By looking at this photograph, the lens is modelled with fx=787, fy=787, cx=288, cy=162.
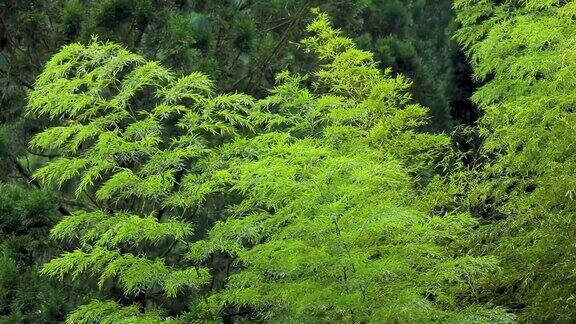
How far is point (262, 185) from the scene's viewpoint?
444cm

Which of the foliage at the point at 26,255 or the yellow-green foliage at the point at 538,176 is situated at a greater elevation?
the yellow-green foliage at the point at 538,176

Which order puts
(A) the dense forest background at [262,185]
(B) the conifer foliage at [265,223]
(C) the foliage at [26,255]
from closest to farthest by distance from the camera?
(B) the conifer foliage at [265,223], (A) the dense forest background at [262,185], (C) the foliage at [26,255]

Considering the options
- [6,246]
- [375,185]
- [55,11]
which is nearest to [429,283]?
[375,185]

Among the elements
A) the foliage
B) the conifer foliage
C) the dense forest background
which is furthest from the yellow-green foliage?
the foliage

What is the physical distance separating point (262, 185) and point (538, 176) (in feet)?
6.23

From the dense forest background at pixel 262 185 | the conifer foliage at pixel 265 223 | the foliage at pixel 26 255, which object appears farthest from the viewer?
the foliage at pixel 26 255

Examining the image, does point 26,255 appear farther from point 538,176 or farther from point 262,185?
point 538,176

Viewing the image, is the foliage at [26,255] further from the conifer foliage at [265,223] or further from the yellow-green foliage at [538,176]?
the yellow-green foliage at [538,176]

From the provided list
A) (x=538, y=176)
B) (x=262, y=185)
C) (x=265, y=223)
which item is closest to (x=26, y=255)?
(x=265, y=223)

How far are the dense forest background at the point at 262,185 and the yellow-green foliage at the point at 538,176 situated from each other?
0.06 feet

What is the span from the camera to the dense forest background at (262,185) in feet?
14.7

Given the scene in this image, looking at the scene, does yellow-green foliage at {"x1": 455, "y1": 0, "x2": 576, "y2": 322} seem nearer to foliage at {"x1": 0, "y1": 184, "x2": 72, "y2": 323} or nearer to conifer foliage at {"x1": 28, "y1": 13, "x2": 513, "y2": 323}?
conifer foliage at {"x1": 28, "y1": 13, "x2": 513, "y2": 323}

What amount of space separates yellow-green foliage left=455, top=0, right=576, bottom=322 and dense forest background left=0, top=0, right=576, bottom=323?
2 cm

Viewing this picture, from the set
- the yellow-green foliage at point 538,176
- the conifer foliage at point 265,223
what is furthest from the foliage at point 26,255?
the yellow-green foliage at point 538,176
